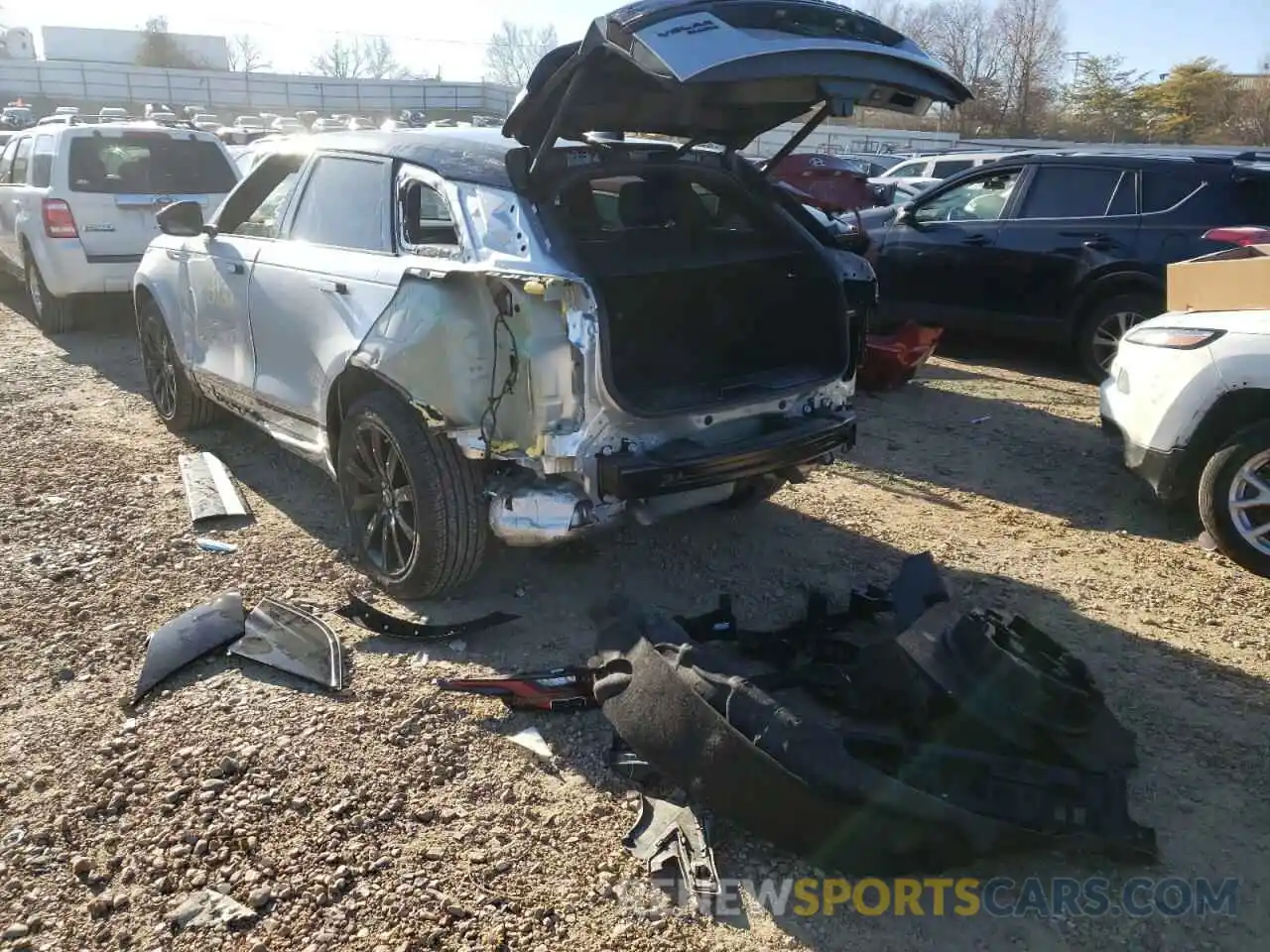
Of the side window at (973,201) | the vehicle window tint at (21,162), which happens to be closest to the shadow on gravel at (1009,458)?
the side window at (973,201)

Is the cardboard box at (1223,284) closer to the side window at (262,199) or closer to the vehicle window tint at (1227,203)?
the vehicle window tint at (1227,203)

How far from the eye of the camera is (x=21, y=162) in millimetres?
9602

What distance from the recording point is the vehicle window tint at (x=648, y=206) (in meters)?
4.32

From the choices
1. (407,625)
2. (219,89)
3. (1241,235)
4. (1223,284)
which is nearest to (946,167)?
(1241,235)

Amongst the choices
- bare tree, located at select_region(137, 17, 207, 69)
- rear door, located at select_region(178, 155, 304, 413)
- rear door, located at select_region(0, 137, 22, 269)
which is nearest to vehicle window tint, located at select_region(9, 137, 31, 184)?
rear door, located at select_region(0, 137, 22, 269)

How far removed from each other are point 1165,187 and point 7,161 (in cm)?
1046

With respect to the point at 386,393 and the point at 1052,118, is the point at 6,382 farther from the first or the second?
the point at 1052,118

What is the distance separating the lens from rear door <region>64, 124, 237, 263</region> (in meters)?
8.53

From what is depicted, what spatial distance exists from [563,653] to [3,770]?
179 cm

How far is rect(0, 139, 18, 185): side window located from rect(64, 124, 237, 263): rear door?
1782mm

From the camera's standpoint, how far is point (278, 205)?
189 inches

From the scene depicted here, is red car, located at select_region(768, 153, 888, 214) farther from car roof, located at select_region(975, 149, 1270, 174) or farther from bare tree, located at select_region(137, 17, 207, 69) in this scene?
bare tree, located at select_region(137, 17, 207, 69)

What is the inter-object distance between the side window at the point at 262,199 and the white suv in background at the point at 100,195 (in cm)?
369

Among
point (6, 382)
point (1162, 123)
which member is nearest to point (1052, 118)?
point (1162, 123)
